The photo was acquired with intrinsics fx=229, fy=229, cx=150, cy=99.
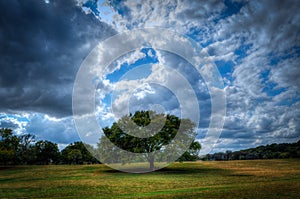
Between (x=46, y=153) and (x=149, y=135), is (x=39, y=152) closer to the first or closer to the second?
(x=46, y=153)

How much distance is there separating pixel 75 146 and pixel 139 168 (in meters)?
76.9

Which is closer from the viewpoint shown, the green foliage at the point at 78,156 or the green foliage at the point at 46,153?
the green foliage at the point at 46,153

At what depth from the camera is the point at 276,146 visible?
327 ft

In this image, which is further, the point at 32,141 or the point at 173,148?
the point at 32,141

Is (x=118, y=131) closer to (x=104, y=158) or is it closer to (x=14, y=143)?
(x=104, y=158)

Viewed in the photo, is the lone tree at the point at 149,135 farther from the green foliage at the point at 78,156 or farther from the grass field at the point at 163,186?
the green foliage at the point at 78,156

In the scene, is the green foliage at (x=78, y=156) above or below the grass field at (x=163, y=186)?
above

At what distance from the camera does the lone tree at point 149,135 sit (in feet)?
130

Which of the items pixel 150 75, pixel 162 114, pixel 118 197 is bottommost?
pixel 118 197

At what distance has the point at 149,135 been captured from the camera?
40.2 meters

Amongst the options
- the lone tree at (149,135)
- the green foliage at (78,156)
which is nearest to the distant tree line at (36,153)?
the green foliage at (78,156)

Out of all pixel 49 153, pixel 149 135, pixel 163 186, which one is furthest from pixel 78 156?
pixel 163 186

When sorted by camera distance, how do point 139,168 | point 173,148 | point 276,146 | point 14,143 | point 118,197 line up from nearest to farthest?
point 118,197 < point 173,148 < point 139,168 < point 14,143 < point 276,146

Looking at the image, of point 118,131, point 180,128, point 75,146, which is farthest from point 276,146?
point 75,146
